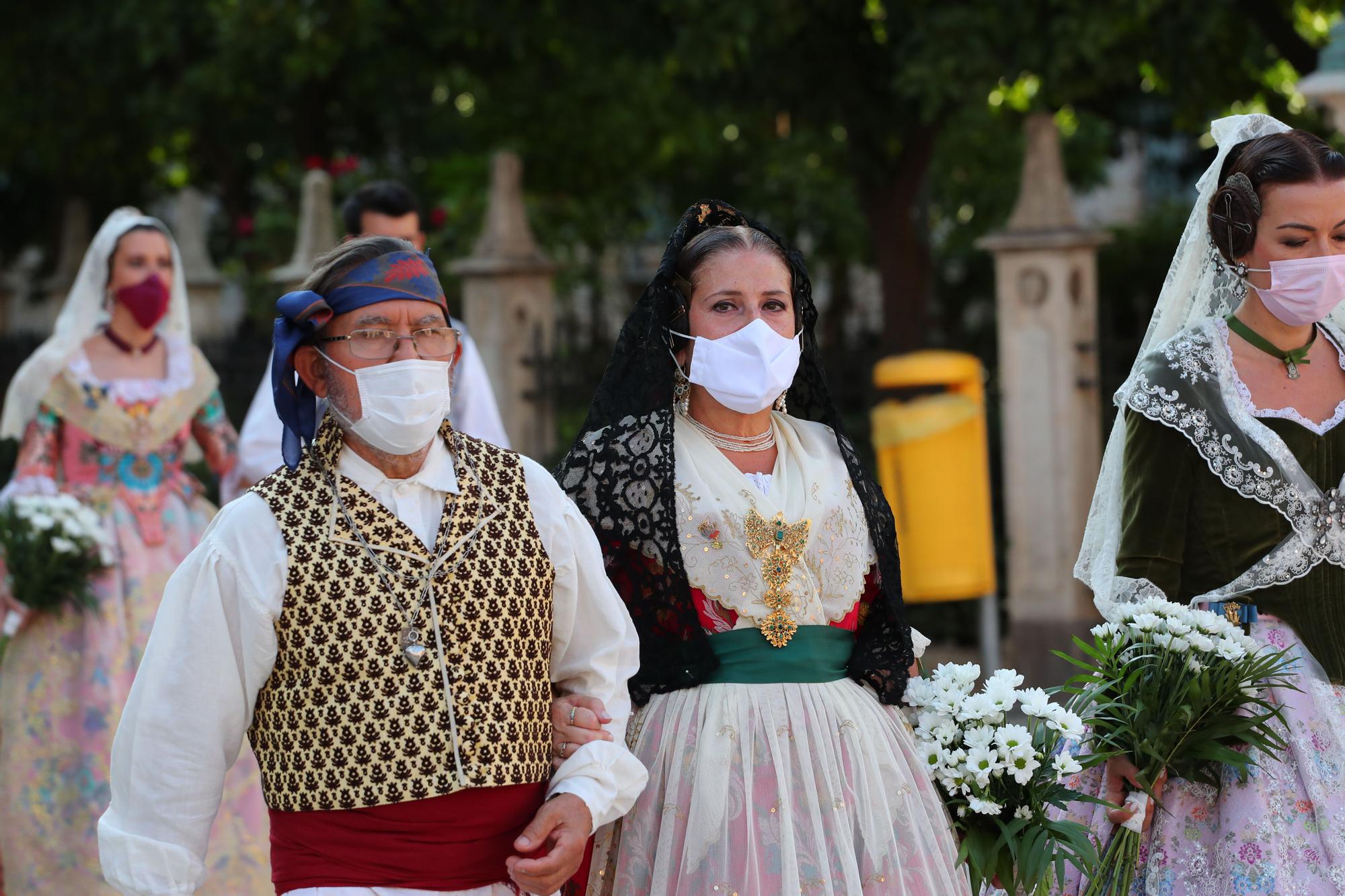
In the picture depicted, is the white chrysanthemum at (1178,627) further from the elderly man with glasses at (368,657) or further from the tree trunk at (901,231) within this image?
the tree trunk at (901,231)

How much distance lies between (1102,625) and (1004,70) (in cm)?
682

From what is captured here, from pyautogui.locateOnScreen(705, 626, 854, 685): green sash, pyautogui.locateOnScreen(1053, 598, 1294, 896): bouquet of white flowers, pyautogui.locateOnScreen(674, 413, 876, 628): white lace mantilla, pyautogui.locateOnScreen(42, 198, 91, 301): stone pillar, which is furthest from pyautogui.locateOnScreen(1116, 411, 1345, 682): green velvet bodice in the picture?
pyautogui.locateOnScreen(42, 198, 91, 301): stone pillar

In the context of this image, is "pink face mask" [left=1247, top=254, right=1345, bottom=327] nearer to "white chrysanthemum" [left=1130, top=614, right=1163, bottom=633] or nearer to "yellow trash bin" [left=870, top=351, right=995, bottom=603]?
"white chrysanthemum" [left=1130, top=614, right=1163, bottom=633]

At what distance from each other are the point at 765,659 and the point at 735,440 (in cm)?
53

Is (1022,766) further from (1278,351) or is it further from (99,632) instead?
(99,632)

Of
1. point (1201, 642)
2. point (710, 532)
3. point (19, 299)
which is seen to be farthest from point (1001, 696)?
point (19, 299)

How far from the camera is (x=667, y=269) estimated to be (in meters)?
3.93

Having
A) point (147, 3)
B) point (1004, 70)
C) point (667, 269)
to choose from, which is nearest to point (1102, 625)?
point (667, 269)

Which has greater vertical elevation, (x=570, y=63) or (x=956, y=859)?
(x=570, y=63)

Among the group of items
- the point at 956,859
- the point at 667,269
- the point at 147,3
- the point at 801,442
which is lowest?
the point at 956,859

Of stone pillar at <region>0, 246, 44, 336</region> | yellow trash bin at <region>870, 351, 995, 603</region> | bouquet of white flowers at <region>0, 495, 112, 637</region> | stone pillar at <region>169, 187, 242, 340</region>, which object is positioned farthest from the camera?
stone pillar at <region>0, 246, 44, 336</region>

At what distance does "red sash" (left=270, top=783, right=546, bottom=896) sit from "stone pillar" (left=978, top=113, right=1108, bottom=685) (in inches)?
273

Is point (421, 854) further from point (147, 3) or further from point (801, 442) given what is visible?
point (147, 3)

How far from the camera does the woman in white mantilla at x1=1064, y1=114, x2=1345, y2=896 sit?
3857mm
